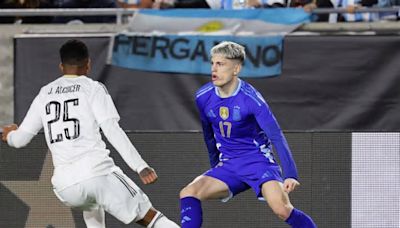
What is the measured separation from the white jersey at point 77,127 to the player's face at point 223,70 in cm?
89

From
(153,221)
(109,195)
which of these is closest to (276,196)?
(153,221)

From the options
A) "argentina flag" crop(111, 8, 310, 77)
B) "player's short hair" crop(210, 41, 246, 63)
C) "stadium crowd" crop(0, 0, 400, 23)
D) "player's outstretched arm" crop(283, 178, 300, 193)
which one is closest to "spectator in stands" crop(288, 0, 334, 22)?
"stadium crowd" crop(0, 0, 400, 23)

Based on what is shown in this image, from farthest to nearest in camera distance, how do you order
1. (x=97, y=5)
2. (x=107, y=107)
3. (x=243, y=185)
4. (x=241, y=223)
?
(x=97, y=5)
(x=241, y=223)
(x=243, y=185)
(x=107, y=107)

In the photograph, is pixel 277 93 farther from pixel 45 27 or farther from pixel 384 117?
pixel 45 27

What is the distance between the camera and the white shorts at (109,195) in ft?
33.7

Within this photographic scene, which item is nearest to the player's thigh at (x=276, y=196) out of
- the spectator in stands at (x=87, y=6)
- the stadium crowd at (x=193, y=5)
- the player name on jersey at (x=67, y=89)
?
the player name on jersey at (x=67, y=89)

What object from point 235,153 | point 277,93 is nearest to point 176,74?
point 277,93

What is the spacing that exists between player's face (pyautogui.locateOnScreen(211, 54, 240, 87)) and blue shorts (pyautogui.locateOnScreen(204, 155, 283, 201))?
2.14ft

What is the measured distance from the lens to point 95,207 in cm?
1057

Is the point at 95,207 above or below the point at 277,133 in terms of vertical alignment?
below

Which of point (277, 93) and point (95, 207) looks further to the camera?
point (277, 93)

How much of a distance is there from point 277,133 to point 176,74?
4.02 m

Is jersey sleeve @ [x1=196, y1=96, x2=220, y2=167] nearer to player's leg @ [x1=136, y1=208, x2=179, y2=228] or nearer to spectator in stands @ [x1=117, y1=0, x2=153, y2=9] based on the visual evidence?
player's leg @ [x1=136, y1=208, x2=179, y2=228]

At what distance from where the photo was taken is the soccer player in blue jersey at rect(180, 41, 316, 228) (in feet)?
34.9
